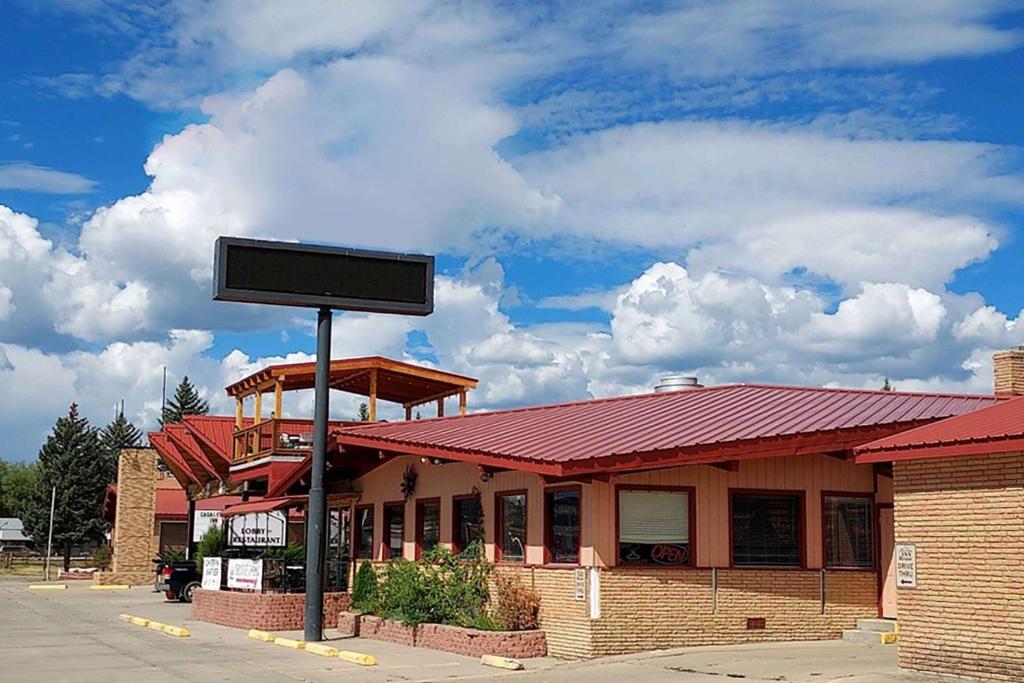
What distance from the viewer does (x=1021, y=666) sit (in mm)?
14898

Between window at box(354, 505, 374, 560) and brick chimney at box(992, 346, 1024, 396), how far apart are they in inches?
527

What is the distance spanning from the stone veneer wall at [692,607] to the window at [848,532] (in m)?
0.26

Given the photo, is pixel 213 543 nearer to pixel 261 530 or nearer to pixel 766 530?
pixel 261 530

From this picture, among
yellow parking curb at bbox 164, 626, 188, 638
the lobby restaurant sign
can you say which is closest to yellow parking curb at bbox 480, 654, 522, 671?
yellow parking curb at bbox 164, 626, 188, 638

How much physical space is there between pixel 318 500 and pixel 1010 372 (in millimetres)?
13815

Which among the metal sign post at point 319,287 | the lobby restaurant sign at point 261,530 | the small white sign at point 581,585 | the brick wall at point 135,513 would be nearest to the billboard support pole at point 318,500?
the metal sign post at point 319,287

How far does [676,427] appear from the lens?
20984mm

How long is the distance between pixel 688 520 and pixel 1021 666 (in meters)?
6.57

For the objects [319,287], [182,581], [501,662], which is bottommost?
[501,662]

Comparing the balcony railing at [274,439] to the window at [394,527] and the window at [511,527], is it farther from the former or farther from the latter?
the window at [511,527]

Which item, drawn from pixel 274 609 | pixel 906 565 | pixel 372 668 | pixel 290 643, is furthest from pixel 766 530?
pixel 274 609

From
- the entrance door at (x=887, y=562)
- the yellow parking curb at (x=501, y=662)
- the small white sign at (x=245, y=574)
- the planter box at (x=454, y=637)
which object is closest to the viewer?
the yellow parking curb at (x=501, y=662)

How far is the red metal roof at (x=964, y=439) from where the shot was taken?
15.1m

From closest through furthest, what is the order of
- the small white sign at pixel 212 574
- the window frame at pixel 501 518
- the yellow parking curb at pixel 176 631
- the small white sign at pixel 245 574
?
the window frame at pixel 501 518 < the yellow parking curb at pixel 176 631 < the small white sign at pixel 245 574 < the small white sign at pixel 212 574
